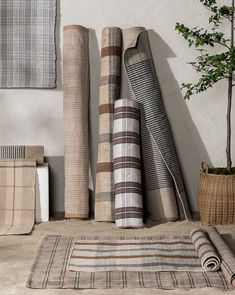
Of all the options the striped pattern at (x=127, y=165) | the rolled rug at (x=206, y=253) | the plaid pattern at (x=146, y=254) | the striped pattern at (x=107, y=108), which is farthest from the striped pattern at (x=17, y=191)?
the rolled rug at (x=206, y=253)

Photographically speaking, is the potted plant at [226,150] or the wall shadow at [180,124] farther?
the wall shadow at [180,124]

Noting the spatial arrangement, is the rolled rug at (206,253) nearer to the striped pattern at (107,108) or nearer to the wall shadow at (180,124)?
the striped pattern at (107,108)

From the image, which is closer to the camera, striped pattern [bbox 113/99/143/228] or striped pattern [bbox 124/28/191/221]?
striped pattern [bbox 113/99/143/228]

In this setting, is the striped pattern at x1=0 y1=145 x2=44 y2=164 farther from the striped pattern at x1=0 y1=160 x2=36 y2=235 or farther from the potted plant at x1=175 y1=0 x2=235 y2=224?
the potted plant at x1=175 y1=0 x2=235 y2=224

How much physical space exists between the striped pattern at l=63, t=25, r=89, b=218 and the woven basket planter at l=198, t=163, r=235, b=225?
0.77 metres

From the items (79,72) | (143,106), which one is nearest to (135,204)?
(143,106)

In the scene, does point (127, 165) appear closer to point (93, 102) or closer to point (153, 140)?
point (153, 140)

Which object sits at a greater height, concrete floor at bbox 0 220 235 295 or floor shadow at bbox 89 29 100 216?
floor shadow at bbox 89 29 100 216

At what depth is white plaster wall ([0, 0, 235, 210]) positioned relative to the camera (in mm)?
4219

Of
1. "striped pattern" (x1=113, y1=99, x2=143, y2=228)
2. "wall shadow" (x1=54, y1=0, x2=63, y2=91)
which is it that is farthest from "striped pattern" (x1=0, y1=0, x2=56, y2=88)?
"striped pattern" (x1=113, y1=99, x2=143, y2=228)

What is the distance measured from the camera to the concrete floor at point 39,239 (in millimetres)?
2641

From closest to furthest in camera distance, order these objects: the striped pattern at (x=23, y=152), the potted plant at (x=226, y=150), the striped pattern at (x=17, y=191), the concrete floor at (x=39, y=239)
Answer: the concrete floor at (x=39, y=239)
the potted plant at (x=226, y=150)
the striped pattern at (x=17, y=191)
the striped pattern at (x=23, y=152)

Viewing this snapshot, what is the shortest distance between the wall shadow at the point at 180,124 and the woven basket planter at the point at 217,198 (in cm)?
34

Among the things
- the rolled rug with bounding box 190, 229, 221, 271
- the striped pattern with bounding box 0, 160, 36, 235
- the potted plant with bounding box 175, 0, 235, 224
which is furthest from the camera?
the striped pattern with bounding box 0, 160, 36, 235
